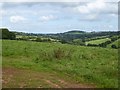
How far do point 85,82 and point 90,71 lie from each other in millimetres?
2209

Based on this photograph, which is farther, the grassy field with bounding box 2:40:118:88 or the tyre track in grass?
the grassy field with bounding box 2:40:118:88

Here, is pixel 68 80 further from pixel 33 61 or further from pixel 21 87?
pixel 33 61

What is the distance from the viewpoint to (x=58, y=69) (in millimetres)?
19109

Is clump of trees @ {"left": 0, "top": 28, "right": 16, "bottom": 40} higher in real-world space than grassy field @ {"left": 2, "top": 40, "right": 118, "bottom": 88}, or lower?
higher

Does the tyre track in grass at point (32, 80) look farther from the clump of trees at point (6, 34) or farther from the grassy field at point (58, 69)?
the clump of trees at point (6, 34)

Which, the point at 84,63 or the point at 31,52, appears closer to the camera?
the point at 84,63

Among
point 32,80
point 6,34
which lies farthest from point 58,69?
point 6,34

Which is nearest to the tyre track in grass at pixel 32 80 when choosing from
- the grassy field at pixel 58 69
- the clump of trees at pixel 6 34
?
the grassy field at pixel 58 69

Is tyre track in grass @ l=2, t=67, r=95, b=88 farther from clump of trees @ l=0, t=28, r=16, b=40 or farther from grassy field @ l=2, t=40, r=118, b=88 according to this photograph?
clump of trees @ l=0, t=28, r=16, b=40

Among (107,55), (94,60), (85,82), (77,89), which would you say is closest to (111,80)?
(85,82)

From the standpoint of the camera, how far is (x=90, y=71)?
18734mm

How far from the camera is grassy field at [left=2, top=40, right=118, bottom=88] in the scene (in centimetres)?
1571

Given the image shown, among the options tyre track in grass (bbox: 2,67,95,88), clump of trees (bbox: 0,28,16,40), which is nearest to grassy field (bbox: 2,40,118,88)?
tyre track in grass (bbox: 2,67,95,88)

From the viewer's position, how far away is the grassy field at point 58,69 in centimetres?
1571
